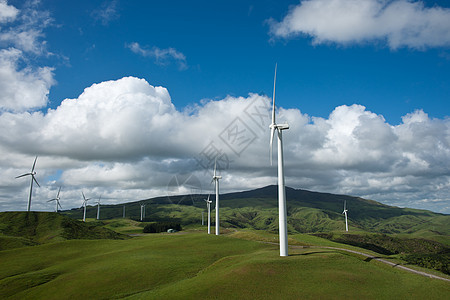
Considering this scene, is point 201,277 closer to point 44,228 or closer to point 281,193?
point 281,193

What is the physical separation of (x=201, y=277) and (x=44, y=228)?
12257 cm

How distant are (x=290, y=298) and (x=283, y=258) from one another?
635 inches

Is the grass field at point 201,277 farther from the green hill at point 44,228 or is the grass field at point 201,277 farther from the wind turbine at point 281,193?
the green hill at point 44,228

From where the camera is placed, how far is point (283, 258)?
57344 millimetres

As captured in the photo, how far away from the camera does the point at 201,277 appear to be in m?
52.8

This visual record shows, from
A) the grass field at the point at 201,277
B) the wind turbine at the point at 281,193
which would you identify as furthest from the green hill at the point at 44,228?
the wind turbine at the point at 281,193

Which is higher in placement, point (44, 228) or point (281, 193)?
point (281, 193)

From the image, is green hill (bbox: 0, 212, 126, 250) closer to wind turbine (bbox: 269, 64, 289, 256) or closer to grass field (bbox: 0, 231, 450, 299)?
grass field (bbox: 0, 231, 450, 299)

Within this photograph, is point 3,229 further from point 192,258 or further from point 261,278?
point 261,278

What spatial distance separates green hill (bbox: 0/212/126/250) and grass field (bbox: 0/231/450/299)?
5825 centimetres

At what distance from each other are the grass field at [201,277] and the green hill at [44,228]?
58.2 m

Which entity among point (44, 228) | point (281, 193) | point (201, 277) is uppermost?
point (281, 193)

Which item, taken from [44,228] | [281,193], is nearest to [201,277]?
[281,193]

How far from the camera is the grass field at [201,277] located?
4419 centimetres
